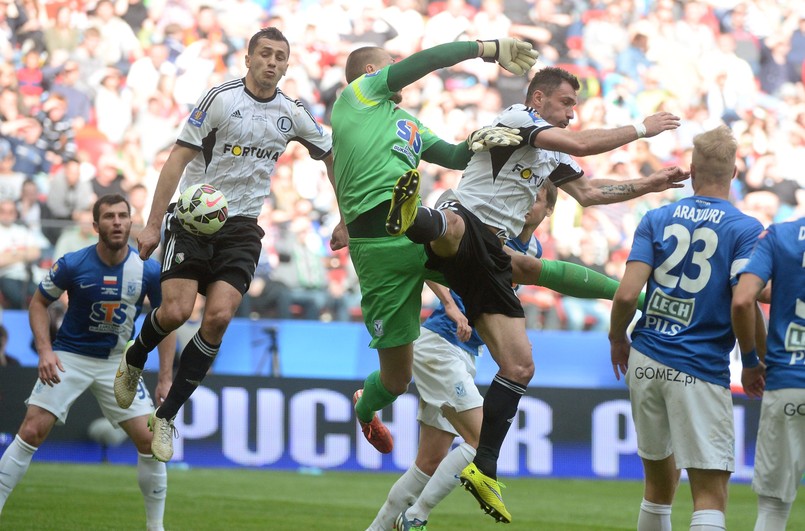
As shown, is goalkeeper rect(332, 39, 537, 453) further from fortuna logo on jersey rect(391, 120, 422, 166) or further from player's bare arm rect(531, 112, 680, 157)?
player's bare arm rect(531, 112, 680, 157)

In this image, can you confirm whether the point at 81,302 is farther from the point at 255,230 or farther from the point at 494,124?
the point at 494,124

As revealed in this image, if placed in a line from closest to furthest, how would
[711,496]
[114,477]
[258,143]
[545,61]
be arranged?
1. [711,496]
2. [258,143]
3. [114,477]
4. [545,61]

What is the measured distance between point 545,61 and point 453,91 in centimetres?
186

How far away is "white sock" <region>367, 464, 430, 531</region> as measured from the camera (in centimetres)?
747

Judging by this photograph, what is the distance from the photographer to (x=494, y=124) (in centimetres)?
650

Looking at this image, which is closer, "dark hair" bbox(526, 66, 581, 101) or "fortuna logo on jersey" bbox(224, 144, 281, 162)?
"dark hair" bbox(526, 66, 581, 101)

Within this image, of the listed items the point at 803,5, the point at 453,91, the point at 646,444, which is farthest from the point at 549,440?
the point at 803,5

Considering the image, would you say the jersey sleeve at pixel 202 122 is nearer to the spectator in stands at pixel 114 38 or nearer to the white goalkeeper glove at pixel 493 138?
the white goalkeeper glove at pixel 493 138

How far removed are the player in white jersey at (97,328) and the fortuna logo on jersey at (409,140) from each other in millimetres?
2471

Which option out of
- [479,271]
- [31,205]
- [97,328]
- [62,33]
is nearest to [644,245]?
[479,271]

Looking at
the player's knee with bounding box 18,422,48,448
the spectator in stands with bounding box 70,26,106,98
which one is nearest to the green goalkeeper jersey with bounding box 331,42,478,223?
the player's knee with bounding box 18,422,48,448

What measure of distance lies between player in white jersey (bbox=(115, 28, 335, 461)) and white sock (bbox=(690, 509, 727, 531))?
125 inches

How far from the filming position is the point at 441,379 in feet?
25.6

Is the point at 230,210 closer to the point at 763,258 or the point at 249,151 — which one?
the point at 249,151
